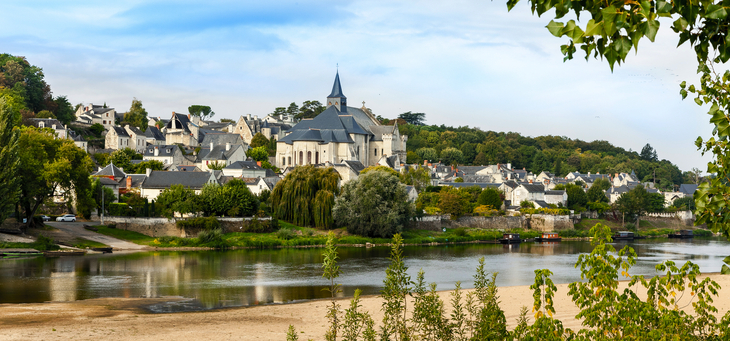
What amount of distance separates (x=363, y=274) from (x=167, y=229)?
1852 centimetres

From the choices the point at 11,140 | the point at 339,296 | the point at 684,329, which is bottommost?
the point at 339,296

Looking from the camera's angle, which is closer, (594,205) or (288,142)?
(594,205)

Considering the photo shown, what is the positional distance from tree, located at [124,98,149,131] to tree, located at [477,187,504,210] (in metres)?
50.4

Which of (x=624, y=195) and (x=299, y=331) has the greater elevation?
(x=624, y=195)

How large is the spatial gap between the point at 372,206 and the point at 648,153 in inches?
4340

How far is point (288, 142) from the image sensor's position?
7581 cm

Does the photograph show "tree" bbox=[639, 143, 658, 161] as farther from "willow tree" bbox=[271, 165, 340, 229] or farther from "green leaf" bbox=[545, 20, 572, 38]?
"green leaf" bbox=[545, 20, 572, 38]

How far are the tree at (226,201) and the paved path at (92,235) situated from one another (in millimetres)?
6109

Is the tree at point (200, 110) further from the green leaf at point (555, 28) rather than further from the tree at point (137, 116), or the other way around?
the green leaf at point (555, 28)

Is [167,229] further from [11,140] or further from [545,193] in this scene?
[545,193]

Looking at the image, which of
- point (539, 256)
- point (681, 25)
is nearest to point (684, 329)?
point (681, 25)

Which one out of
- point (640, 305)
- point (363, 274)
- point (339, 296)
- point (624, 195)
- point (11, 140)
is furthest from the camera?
point (624, 195)

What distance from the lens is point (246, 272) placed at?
30219 mm

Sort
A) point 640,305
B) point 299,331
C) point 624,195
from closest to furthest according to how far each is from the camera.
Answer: point 640,305 < point 299,331 < point 624,195
